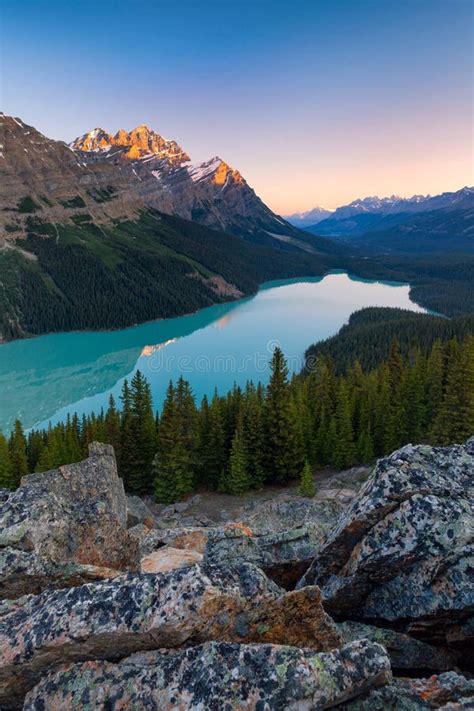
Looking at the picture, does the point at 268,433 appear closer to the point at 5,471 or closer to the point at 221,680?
the point at 5,471

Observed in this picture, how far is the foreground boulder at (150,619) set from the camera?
18.0 ft

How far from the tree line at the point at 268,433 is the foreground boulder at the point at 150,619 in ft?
106

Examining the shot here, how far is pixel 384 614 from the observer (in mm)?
7418

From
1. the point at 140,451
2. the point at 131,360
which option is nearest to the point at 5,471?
the point at 140,451

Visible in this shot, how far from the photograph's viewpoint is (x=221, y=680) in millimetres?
4996

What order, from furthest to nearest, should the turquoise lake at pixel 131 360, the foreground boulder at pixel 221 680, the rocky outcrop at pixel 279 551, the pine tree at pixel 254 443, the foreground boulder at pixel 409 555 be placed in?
the turquoise lake at pixel 131 360 → the pine tree at pixel 254 443 → the rocky outcrop at pixel 279 551 → the foreground boulder at pixel 409 555 → the foreground boulder at pixel 221 680

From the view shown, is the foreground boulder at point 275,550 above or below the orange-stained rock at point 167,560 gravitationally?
above

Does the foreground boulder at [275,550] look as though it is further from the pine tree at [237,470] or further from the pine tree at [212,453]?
the pine tree at [212,453]

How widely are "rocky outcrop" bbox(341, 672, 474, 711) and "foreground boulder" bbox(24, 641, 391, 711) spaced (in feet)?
0.49

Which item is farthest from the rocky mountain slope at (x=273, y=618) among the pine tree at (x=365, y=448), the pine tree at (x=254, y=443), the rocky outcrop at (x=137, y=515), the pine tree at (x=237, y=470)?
the pine tree at (x=365, y=448)

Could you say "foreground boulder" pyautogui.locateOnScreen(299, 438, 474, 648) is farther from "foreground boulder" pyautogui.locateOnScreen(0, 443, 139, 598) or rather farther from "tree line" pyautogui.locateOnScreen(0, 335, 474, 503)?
"tree line" pyautogui.locateOnScreen(0, 335, 474, 503)

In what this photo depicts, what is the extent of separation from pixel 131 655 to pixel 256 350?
13703 centimetres

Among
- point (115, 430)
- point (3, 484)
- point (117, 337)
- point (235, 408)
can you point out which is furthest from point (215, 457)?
point (117, 337)

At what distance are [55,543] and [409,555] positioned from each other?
7191 mm
